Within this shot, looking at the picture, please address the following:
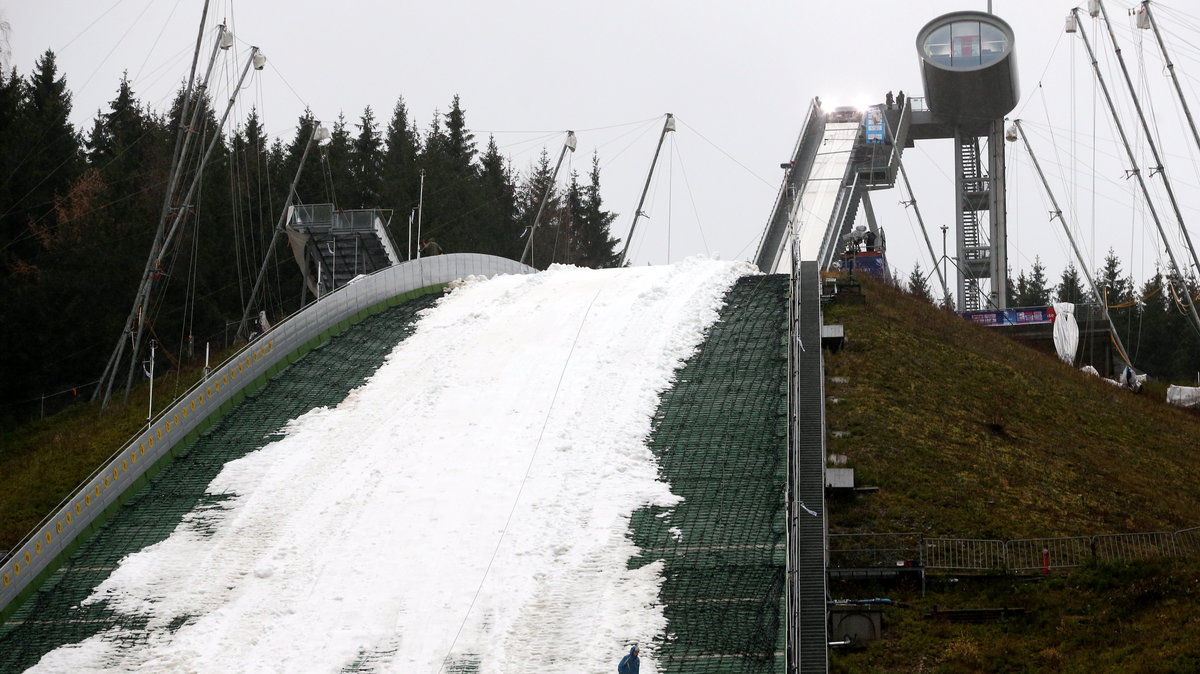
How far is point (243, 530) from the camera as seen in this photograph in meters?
19.0

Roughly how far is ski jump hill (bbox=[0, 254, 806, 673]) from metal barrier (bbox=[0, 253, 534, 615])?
0.15ft

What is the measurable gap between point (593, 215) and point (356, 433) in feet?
147

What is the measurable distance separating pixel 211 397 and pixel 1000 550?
478 inches

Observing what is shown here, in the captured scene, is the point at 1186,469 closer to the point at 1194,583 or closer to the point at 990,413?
the point at 990,413

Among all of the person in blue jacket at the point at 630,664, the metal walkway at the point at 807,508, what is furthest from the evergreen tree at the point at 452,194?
the person in blue jacket at the point at 630,664

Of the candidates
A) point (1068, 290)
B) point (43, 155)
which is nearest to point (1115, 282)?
point (1068, 290)

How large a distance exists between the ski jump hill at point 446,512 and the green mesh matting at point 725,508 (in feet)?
0.12

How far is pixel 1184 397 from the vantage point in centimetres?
3212

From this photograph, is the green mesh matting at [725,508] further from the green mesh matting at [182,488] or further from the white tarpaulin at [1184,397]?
the white tarpaulin at [1184,397]

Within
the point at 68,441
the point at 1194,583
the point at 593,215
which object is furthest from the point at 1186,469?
the point at 593,215

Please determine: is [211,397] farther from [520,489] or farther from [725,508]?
[725,508]

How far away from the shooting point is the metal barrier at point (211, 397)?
18.9 m

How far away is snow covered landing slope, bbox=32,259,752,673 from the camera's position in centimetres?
1612

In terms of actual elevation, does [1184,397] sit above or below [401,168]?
below
